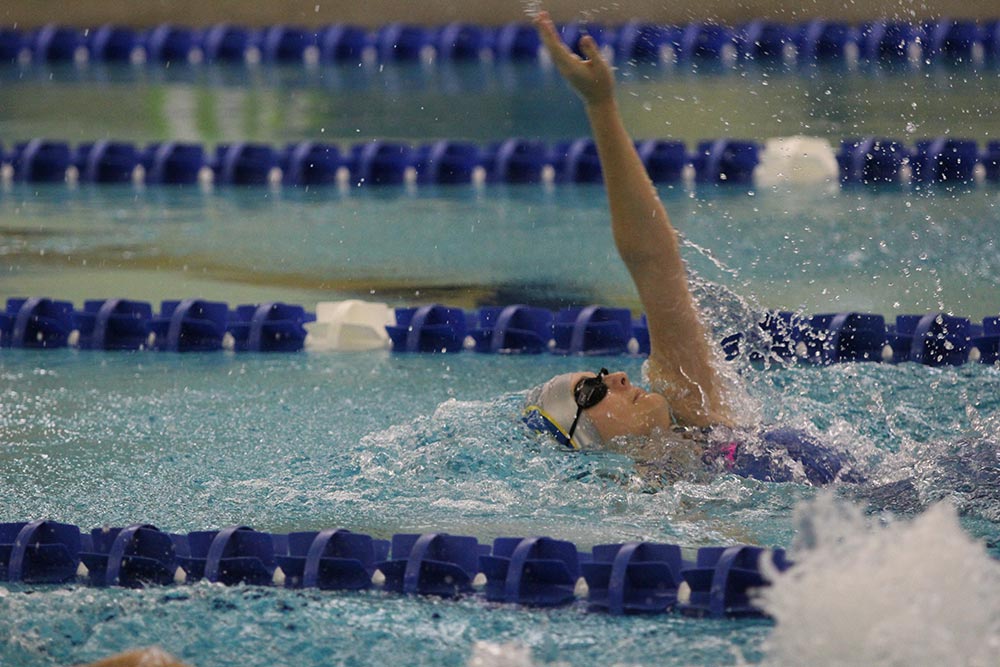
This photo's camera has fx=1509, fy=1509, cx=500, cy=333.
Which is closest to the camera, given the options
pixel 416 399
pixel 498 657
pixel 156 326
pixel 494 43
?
pixel 498 657

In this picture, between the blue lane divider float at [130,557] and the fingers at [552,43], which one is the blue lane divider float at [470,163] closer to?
the fingers at [552,43]

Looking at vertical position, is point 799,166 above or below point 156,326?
above

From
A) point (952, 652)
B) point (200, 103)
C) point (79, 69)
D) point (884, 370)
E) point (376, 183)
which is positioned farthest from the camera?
point (79, 69)

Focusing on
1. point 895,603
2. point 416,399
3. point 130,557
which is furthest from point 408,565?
point 416,399

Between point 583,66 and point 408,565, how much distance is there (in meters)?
1.06

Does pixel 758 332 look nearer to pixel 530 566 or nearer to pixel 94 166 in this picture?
pixel 530 566

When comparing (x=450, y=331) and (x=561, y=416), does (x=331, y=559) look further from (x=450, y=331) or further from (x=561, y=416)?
(x=450, y=331)

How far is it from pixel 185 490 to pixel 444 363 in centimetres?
123

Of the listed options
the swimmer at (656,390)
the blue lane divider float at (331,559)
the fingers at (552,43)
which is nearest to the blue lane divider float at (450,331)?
the swimmer at (656,390)

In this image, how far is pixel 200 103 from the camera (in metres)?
8.03

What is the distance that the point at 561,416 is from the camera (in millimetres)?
3371

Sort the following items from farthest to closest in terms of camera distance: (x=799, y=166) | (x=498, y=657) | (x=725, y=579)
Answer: (x=799, y=166) → (x=725, y=579) → (x=498, y=657)

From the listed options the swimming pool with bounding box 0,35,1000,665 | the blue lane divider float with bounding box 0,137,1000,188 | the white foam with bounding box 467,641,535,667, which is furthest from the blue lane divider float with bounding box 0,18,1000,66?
the white foam with bounding box 467,641,535,667

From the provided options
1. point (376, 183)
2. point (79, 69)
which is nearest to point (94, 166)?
point (376, 183)
